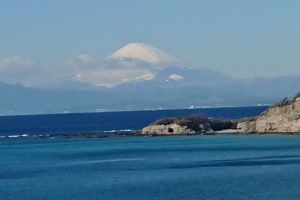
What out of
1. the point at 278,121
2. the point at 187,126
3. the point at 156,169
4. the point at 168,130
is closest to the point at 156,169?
the point at 156,169

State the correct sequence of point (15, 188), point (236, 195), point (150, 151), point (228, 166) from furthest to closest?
point (150, 151) → point (228, 166) → point (15, 188) → point (236, 195)

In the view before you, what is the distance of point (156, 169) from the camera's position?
323ft

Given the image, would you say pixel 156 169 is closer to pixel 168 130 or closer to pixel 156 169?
pixel 156 169

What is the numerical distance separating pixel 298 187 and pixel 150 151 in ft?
170

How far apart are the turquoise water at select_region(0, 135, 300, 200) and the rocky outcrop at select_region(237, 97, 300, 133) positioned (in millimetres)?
7800

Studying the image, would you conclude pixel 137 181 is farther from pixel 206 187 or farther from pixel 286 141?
pixel 286 141

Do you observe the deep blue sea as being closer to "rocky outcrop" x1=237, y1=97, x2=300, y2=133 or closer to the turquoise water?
the turquoise water

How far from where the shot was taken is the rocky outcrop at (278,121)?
150250 millimetres

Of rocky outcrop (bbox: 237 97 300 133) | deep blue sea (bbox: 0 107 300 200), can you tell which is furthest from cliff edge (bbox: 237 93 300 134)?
deep blue sea (bbox: 0 107 300 200)

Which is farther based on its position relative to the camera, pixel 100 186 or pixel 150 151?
pixel 150 151

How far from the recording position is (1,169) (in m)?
108

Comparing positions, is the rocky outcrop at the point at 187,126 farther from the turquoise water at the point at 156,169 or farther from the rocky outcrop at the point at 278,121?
the turquoise water at the point at 156,169

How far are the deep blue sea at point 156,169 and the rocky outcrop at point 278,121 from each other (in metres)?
6.58

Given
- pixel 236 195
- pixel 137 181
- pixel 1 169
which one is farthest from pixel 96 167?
pixel 236 195
